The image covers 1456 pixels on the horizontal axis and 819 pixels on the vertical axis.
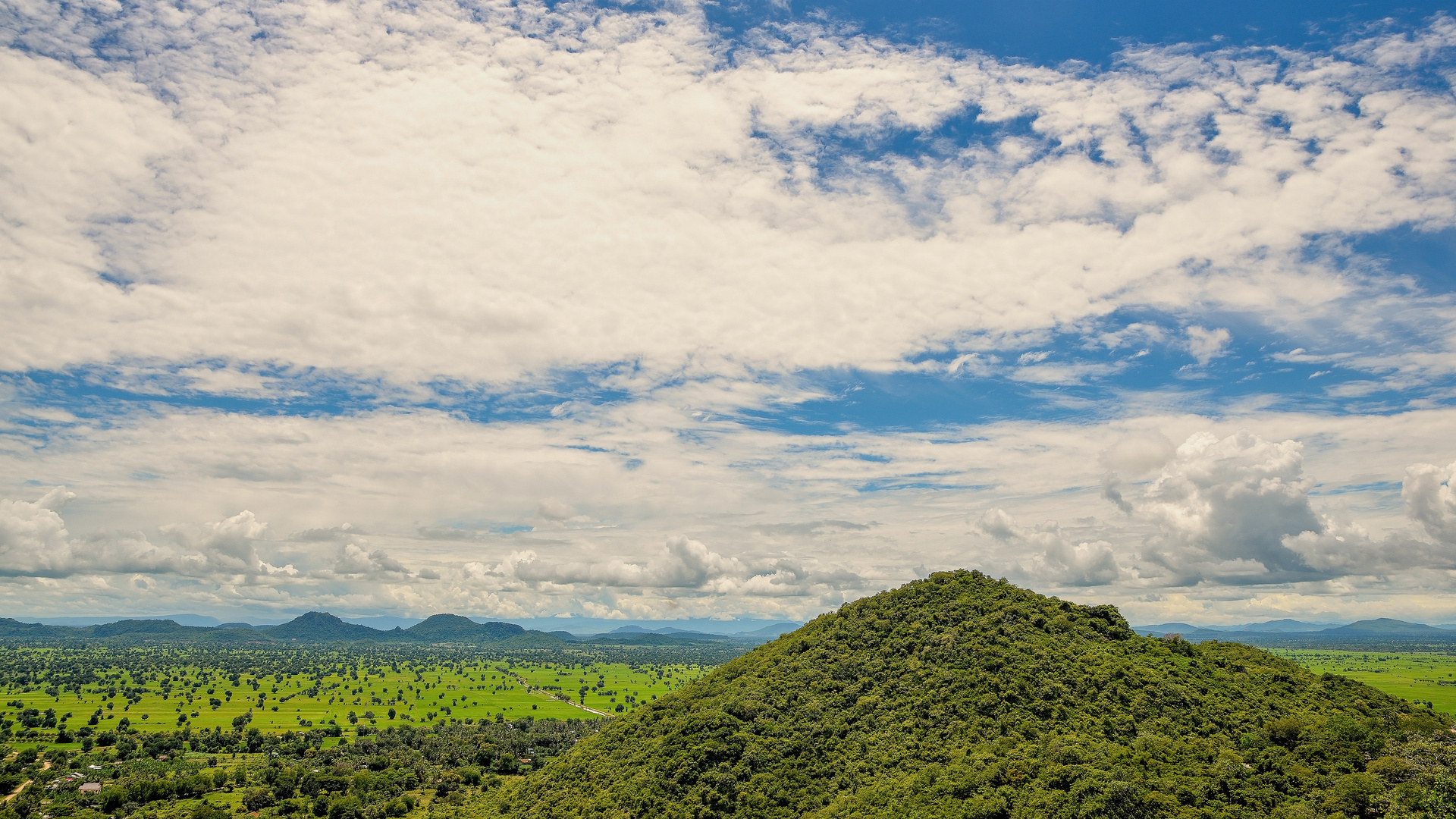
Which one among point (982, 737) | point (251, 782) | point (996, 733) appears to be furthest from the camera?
point (251, 782)

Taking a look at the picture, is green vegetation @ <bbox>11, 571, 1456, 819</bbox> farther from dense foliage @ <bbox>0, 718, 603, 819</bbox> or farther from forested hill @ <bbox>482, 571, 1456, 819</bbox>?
dense foliage @ <bbox>0, 718, 603, 819</bbox>

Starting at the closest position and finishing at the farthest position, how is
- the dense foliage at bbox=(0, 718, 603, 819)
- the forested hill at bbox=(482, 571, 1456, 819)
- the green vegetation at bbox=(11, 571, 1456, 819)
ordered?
the green vegetation at bbox=(11, 571, 1456, 819) → the forested hill at bbox=(482, 571, 1456, 819) → the dense foliage at bbox=(0, 718, 603, 819)

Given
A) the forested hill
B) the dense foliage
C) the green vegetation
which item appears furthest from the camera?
the dense foliage

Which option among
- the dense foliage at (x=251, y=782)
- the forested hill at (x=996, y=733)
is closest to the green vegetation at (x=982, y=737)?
the forested hill at (x=996, y=733)

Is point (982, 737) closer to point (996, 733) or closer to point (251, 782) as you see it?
point (996, 733)

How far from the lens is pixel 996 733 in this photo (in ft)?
284

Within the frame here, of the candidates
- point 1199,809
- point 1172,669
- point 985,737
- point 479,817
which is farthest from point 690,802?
point 1172,669

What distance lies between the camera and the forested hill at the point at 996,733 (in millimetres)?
69812

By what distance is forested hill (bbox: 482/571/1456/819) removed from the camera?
69812 mm

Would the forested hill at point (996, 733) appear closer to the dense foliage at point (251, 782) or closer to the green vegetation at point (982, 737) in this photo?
the green vegetation at point (982, 737)

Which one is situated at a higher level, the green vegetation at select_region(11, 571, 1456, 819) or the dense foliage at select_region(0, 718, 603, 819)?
the green vegetation at select_region(11, 571, 1456, 819)

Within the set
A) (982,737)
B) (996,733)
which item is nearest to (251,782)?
(982,737)

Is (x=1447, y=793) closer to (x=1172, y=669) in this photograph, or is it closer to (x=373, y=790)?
(x=1172, y=669)

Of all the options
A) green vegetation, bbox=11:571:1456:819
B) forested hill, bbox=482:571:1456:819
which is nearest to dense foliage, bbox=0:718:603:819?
green vegetation, bbox=11:571:1456:819
